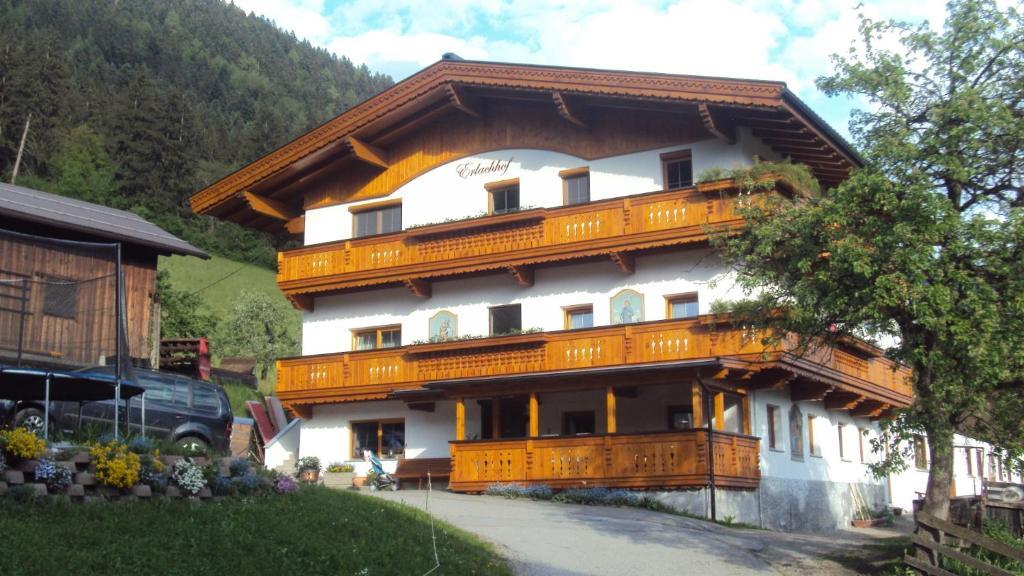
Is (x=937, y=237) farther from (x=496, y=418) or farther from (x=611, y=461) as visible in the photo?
(x=496, y=418)

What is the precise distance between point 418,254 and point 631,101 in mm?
7169

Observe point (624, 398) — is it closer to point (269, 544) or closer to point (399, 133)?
point (399, 133)

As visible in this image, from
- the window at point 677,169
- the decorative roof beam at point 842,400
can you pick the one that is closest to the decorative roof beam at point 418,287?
the window at point 677,169

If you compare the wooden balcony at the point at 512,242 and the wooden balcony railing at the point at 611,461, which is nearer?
the wooden balcony railing at the point at 611,461

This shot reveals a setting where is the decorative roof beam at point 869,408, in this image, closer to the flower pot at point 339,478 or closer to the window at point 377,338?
the window at point 377,338

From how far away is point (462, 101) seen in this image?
32.7 meters

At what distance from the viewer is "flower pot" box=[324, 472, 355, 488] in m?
32.5

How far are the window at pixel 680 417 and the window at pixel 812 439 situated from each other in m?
4.13

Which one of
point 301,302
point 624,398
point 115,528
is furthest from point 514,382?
point 115,528

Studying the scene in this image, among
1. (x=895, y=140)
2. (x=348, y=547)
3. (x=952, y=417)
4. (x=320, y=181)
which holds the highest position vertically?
(x=320, y=181)

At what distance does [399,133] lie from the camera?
34656 millimetres

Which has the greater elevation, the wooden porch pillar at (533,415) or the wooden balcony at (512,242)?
the wooden balcony at (512,242)

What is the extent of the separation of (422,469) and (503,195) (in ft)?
25.4

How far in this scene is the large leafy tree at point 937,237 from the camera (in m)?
16.1
